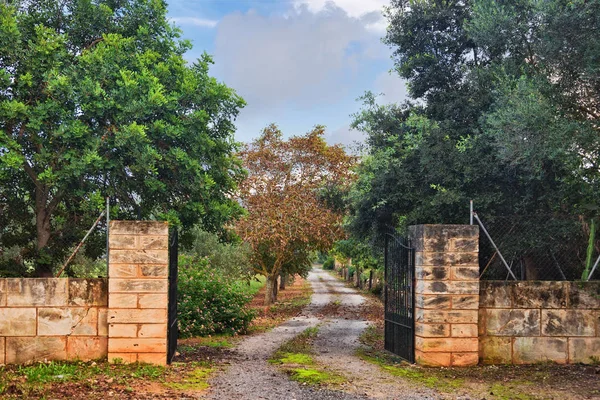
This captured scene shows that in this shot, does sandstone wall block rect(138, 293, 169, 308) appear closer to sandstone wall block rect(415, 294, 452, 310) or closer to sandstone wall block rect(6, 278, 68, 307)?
sandstone wall block rect(6, 278, 68, 307)

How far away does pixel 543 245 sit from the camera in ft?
40.6

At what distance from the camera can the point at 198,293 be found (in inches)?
597

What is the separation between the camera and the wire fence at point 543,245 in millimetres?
11547

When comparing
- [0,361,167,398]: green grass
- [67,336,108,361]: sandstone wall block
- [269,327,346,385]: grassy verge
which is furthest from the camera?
[67,336,108,361]: sandstone wall block

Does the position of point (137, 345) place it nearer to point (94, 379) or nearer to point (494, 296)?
point (94, 379)

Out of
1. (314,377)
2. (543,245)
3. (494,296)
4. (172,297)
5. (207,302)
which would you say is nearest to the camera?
(314,377)

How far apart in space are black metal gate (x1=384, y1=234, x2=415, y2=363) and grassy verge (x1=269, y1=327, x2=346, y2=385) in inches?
60.5

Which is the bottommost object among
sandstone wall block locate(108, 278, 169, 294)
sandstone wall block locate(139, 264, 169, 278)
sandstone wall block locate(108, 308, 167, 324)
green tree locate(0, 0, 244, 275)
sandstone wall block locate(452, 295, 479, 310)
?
sandstone wall block locate(108, 308, 167, 324)

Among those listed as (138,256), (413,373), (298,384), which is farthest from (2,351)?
(413,373)

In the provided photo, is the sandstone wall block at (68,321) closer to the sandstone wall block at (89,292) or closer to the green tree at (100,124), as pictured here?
the sandstone wall block at (89,292)

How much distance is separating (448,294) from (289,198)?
1432cm

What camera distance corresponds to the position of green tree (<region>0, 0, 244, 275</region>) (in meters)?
12.1

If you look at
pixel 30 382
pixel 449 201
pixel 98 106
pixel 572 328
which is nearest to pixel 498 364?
pixel 572 328

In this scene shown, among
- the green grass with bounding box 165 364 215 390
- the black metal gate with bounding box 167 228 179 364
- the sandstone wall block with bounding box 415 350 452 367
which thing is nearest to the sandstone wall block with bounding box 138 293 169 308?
the black metal gate with bounding box 167 228 179 364
